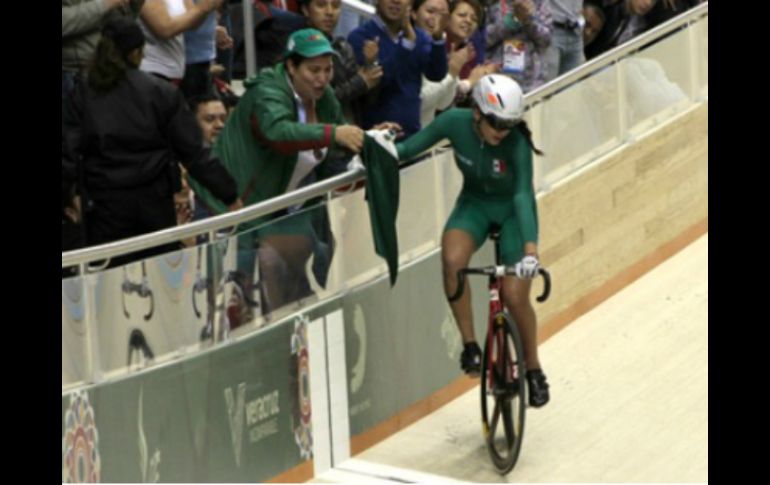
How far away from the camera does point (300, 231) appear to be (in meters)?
7.88

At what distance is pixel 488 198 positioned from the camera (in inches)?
323

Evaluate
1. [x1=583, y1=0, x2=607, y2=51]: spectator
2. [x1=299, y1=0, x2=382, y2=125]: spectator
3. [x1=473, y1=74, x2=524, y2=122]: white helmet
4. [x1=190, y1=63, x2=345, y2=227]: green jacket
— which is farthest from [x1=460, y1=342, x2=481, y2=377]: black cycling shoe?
[x1=583, y1=0, x2=607, y2=51]: spectator

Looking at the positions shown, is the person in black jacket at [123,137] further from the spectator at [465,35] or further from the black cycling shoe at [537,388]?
the spectator at [465,35]

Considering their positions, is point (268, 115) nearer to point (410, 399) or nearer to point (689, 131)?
point (410, 399)

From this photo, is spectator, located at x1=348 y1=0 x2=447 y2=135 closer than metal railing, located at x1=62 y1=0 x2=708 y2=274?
No

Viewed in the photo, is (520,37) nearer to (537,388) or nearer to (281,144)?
(537,388)

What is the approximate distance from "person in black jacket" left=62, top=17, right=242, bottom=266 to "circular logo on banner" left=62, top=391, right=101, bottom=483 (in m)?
0.71

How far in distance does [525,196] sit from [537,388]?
102 cm

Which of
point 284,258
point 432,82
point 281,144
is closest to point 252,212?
point 281,144

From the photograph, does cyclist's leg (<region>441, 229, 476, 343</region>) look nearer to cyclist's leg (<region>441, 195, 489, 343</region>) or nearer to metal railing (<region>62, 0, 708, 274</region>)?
cyclist's leg (<region>441, 195, 489, 343</region>)

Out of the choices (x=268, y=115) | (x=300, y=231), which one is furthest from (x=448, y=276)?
(x=268, y=115)

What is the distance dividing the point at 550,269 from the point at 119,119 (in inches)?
173

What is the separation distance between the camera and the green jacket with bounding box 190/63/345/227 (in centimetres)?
748

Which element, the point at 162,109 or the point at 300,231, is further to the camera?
the point at 300,231
